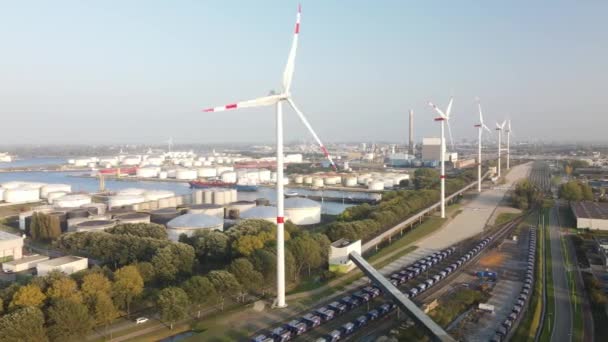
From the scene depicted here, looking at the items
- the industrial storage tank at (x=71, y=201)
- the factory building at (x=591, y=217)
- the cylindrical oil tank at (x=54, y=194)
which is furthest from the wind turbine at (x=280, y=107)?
the cylindrical oil tank at (x=54, y=194)

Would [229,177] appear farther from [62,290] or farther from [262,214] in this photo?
[62,290]

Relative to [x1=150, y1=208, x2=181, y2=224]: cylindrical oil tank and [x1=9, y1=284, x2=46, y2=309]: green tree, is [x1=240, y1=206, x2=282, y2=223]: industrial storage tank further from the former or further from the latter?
[x1=9, y1=284, x2=46, y2=309]: green tree

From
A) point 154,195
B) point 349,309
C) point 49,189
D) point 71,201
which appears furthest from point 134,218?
point 49,189

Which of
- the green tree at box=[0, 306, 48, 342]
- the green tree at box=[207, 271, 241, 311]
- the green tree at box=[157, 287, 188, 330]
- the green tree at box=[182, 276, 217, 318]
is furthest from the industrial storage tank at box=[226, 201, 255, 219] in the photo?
the green tree at box=[0, 306, 48, 342]

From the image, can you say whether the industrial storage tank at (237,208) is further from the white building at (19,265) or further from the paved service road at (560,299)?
the paved service road at (560,299)

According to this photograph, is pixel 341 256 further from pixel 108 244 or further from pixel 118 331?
pixel 108 244

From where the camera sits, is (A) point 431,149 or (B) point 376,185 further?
(A) point 431,149
